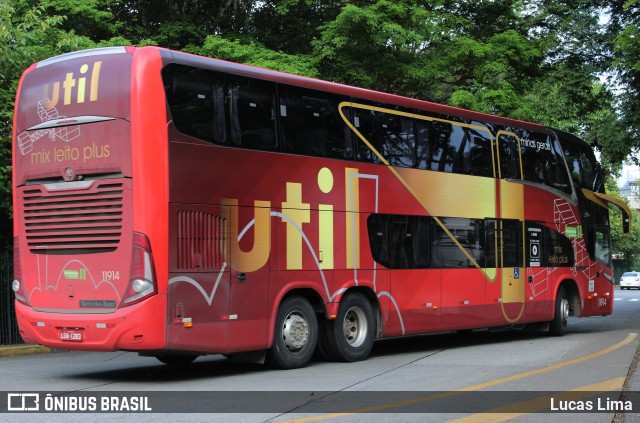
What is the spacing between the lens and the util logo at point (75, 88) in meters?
11.5

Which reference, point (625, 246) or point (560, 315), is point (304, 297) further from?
point (625, 246)

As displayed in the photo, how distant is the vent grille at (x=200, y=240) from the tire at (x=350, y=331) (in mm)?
2787

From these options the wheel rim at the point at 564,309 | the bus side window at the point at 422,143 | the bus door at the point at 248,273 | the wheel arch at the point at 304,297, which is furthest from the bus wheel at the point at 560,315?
the bus door at the point at 248,273

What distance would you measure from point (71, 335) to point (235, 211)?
2.69 metres

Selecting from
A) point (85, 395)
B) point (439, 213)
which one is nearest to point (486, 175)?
point (439, 213)

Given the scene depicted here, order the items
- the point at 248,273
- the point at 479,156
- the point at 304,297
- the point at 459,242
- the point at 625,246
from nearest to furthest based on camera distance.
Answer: the point at 248,273 < the point at 304,297 < the point at 459,242 < the point at 479,156 < the point at 625,246

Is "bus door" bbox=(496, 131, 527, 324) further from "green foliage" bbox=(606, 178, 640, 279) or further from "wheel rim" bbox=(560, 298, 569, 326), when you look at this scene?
"green foliage" bbox=(606, 178, 640, 279)

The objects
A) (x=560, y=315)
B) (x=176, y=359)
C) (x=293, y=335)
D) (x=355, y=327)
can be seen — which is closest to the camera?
(x=293, y=335)

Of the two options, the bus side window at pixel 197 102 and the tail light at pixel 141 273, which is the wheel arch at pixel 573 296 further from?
the tail light at pixel 141 273

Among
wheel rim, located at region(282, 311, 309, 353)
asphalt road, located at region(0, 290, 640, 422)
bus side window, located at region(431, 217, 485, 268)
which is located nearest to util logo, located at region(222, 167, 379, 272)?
wheel rim, located at region(282, 311, 309, 353)

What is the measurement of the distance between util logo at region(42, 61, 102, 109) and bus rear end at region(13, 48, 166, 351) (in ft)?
0.04

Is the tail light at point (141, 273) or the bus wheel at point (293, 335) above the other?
the tail light at point (141, 273)

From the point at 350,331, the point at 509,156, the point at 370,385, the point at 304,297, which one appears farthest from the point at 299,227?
the point at 509,156

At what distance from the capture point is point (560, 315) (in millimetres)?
19688
